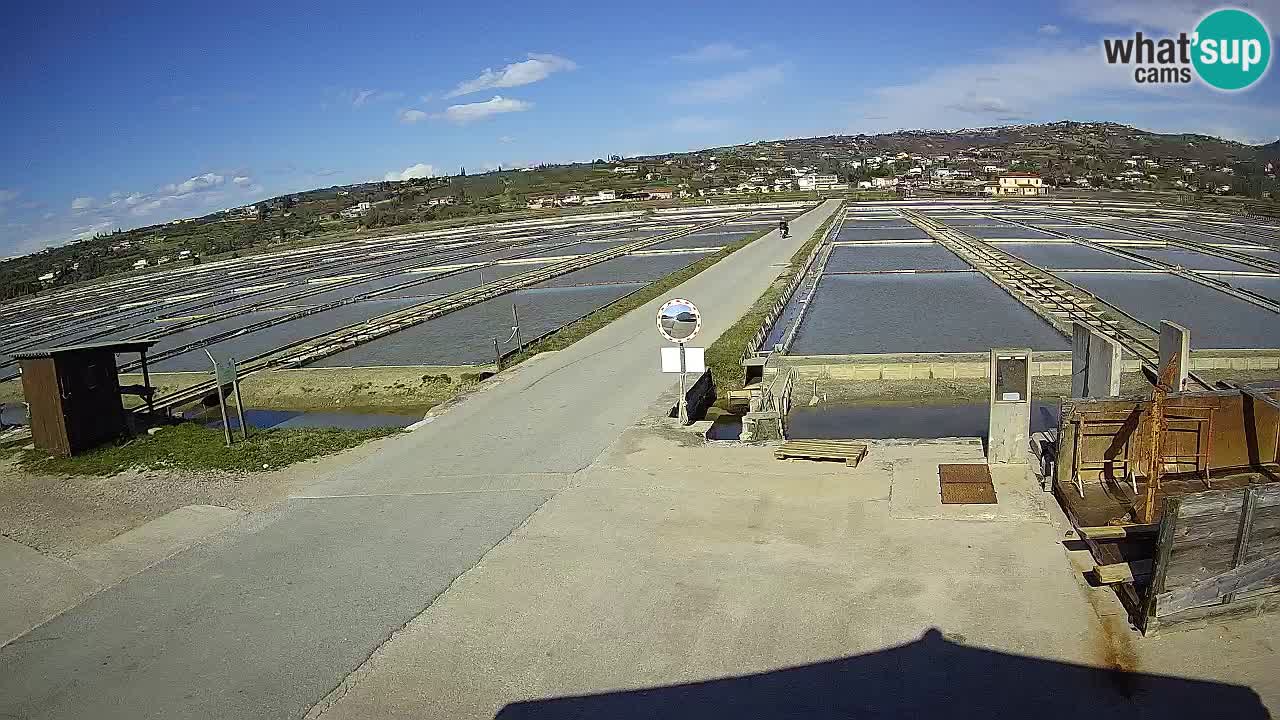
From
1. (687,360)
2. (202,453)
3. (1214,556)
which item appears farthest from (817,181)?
(1214,556)

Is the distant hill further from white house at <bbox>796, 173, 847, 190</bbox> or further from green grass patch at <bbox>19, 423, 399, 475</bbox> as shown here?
green grass patch at <bbox>19, 423, 399, 475</bbox>

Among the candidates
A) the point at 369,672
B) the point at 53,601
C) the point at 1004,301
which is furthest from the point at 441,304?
the point at 369,672

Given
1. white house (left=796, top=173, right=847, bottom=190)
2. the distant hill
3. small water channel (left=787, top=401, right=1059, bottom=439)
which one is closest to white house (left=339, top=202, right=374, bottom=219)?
the distant hill

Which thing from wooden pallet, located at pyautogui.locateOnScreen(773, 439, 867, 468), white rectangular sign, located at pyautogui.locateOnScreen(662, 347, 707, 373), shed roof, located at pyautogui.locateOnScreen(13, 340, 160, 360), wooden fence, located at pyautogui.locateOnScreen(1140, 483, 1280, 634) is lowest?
wooden pallet, located at pyautogui.locateOnScreen(773, 439, 867, 468)

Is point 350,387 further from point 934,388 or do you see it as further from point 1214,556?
point 1214,556

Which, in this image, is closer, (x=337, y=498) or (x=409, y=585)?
(x=409, y=585)

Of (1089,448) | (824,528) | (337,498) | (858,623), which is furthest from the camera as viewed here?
(337,498)

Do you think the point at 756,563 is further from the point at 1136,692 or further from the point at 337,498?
the point at 337,498
